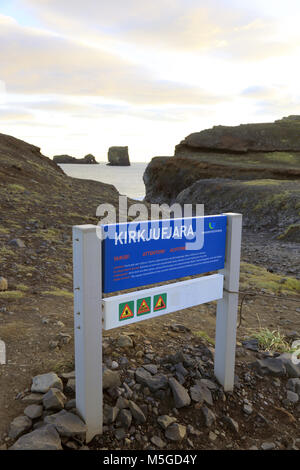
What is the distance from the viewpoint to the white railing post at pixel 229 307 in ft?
14.0

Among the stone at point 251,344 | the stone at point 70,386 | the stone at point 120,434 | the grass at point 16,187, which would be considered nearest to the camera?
the stone at point 120,434

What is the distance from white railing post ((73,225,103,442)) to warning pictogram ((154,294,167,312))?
66 cm

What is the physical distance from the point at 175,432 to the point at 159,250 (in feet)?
6.13

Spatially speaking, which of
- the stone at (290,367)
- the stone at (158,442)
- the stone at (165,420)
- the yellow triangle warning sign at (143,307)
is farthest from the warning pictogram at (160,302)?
the stone at (290,367)

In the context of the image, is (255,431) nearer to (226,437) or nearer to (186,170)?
(226,437)

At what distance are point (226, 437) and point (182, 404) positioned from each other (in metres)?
0.56

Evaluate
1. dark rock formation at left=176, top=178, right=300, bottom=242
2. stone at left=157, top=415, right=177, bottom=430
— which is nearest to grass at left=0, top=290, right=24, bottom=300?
stone at left=157, top=415, right=177, bottom=430

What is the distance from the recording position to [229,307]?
4.34 meters

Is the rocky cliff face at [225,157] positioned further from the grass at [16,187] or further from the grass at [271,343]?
the grass at [271,343]

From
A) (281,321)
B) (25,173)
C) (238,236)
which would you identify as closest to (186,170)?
(25,173)

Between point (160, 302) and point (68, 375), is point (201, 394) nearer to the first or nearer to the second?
point (160, 302)

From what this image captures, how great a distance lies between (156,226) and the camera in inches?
142

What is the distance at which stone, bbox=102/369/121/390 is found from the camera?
3975mm

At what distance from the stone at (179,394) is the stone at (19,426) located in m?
1.59
